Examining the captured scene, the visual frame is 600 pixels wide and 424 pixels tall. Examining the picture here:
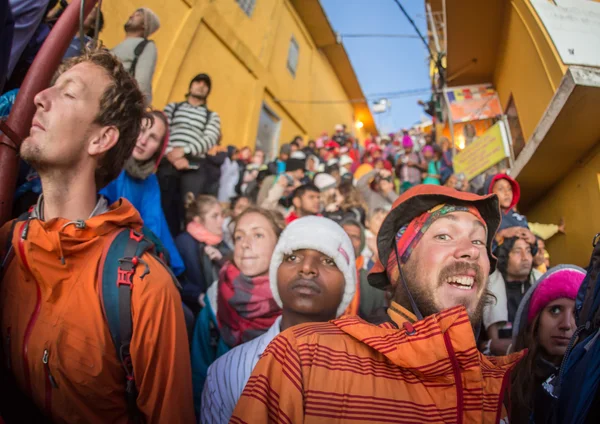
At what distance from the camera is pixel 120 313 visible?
1.49 metres

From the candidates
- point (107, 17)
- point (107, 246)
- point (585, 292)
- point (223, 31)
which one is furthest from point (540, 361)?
point (223, 31)

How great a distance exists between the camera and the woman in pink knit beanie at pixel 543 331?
6.86 ft

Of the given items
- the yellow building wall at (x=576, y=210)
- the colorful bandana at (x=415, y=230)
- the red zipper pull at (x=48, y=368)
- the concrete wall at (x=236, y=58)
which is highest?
the concrete wall at (x=236, y=58)

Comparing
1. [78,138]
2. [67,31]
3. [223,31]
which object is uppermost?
[223,31]

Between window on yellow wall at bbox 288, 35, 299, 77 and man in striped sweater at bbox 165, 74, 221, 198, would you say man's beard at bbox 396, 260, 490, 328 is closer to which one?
man in striped sweater at bbox 165, 74, 221, 198

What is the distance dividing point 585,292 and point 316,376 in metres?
1.17

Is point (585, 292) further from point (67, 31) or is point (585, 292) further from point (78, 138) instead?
point (67, 31)

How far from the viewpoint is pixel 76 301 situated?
1.51m

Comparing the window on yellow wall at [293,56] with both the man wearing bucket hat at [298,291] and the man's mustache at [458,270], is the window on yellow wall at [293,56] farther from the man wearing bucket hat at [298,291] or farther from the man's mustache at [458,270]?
the man's mustache at [458,270]

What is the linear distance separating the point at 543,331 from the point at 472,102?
6051 mm

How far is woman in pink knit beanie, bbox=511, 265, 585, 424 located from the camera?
209cm

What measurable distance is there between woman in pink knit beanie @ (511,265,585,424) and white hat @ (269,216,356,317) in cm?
118

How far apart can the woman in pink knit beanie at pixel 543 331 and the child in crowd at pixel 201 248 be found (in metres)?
2.56

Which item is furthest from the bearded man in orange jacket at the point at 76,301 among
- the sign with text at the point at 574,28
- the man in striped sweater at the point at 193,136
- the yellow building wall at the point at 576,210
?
the sign with text at the point at 574,28
